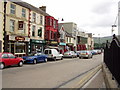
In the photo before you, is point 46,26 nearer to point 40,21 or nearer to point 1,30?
point 40,21

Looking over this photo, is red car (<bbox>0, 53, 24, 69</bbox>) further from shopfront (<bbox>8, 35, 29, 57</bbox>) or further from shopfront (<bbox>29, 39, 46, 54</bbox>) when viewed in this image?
shopfront (<bbox>29, 39, 46, 54</bbox>)

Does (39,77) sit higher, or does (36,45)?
(36,45)

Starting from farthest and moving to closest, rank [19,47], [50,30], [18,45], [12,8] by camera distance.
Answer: [50,30] → [19,47] → [18,45] → [12,8]

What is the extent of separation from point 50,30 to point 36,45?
235 inches

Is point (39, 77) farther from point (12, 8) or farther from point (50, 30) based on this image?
point (50, 30)

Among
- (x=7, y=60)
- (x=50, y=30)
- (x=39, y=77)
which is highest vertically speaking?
(x=50, y=30)

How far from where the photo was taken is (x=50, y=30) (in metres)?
36.6

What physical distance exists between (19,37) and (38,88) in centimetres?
1974

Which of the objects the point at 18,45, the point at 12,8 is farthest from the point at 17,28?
the point at 12,8

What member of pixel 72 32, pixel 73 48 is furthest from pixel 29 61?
pixel 72 32

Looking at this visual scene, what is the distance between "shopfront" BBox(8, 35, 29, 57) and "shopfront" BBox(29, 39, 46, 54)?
153cm

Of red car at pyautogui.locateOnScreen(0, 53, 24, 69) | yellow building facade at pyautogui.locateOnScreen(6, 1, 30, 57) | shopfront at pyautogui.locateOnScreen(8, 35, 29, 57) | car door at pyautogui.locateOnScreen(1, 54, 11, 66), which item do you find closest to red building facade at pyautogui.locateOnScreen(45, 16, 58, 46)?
yellow building facade at pyautogui.locateOnScreen(6, 1, 30, 57)

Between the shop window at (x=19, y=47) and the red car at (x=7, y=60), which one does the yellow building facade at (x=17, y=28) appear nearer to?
the shop window at (x=19, y=47)

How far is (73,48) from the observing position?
58.9 meters
